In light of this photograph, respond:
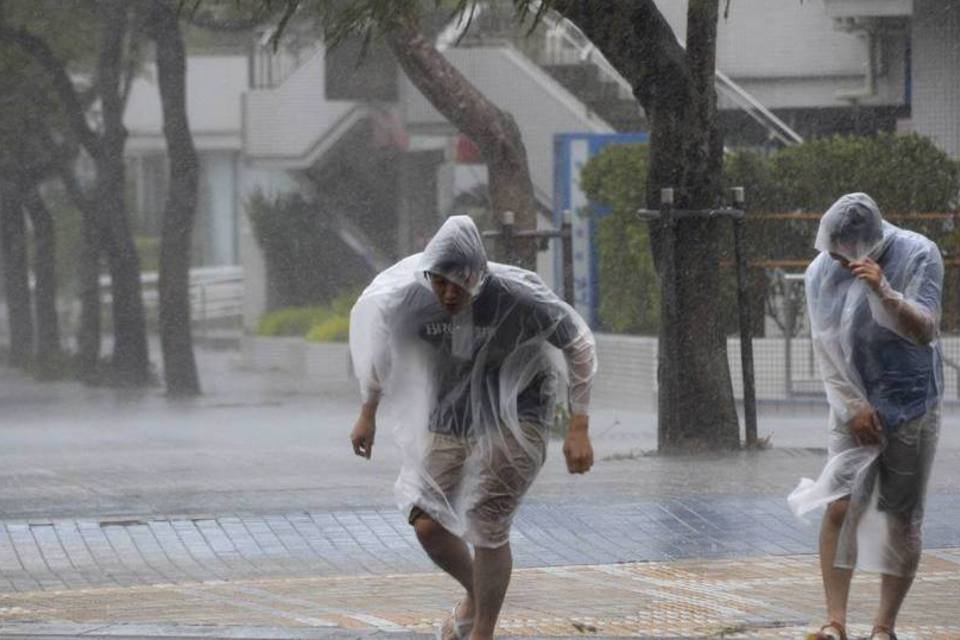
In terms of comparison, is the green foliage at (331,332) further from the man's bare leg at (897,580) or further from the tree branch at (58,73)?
the man's bare leg at (897,580)

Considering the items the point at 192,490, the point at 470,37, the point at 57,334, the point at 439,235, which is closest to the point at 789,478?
the point at 192,490

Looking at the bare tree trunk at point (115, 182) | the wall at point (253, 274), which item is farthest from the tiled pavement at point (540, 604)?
A: the wall at point (253, 274)

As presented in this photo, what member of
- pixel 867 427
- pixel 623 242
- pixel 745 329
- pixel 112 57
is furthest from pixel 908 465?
pixel 112 57

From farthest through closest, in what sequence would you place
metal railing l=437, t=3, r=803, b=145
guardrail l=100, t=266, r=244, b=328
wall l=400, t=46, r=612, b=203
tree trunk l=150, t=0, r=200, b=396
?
1. guardrail l=100, t=266, r=244, b=328
2. wall l=400, t=46, r=612, b=203
3. metal railing l=437, t=3, r=803, b=145
4. tree trunk l=150, t=0, r=200, b=396

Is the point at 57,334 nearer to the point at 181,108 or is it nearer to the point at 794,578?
the point at 181,108

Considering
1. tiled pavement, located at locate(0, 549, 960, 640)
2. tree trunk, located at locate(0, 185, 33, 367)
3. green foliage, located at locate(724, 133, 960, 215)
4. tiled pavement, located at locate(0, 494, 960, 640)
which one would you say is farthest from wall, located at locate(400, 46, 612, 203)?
tiled pavement, located at locate(0, 549, 960, 640)

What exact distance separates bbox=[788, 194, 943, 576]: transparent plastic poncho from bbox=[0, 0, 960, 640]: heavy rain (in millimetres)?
12

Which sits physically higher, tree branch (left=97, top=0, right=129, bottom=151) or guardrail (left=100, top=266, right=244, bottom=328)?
tree branch (left=97, top=0, right=129, bottom=151)

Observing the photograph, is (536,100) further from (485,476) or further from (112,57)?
(485,476)

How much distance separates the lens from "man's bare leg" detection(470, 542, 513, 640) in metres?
6.95

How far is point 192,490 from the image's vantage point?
1226 cm

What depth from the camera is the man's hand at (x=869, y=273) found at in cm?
703

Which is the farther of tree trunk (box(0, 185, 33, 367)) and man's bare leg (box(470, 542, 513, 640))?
tree trunk (box(0, 185, 33, 367))

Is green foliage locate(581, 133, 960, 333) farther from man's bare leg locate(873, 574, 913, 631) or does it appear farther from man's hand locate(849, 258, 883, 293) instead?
man's hand locate(849, 258, 883, 293)
